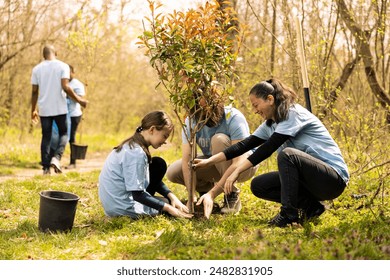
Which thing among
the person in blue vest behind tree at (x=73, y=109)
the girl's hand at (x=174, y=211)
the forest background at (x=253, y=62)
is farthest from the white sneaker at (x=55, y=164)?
the girl's hand at (x=174, y=211)

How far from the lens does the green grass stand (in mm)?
3664

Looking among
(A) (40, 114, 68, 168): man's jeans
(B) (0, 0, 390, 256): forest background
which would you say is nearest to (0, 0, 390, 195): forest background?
(B) (0, 0, 390, 256): forest background

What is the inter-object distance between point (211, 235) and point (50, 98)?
4975 millimetres

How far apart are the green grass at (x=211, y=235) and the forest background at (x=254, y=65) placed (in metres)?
0.56

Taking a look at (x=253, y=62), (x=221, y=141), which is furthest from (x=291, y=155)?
(x=253, y=62)

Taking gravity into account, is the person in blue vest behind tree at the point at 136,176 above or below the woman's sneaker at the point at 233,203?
above

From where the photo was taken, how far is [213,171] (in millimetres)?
5543

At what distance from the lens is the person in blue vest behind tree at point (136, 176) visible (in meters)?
4.71

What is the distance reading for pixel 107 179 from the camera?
491cm

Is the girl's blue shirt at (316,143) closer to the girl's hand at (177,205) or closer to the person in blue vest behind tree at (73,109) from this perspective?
the girl's hand at (177,205)

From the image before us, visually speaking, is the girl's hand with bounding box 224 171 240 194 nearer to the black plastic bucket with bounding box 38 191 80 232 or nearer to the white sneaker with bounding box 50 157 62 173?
the black plastic bucket with bounding box 38 191 80 232

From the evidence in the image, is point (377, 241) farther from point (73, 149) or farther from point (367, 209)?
point (73, 149)

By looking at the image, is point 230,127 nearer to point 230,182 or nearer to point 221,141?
point 221,141

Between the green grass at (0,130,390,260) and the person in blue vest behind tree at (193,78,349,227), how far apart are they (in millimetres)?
218
